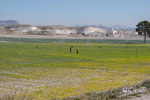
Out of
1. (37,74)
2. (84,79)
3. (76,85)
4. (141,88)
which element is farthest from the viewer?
(37,74)

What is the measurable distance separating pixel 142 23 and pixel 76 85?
88057 millimetres

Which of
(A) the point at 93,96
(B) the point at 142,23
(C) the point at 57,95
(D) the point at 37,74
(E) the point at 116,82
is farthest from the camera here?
(B) the point at 142,23

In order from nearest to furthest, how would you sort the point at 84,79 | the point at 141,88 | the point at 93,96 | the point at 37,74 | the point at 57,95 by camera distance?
the point at 93,96
the point at 141,88
the point at 57,95
the point at 84,79
the point at 37,74

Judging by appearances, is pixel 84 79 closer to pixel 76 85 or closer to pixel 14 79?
pixel 76 85

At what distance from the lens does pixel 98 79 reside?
19281 mm

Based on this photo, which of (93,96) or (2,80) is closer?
(93,96)

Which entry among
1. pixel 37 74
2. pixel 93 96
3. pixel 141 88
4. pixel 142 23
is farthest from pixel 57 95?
pixel 142 23

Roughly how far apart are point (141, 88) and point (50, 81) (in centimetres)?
700

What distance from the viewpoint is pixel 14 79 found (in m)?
18.6

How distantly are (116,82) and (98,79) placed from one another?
1.69 meters

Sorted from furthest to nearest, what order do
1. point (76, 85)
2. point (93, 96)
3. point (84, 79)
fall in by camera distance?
1. point (84, 79)
2. point (76, 85)
3. point (93, 96)

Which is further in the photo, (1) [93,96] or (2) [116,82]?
(2) [116,82]

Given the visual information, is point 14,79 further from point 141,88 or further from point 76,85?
point 141,88

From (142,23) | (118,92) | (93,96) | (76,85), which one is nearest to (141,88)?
(118,92)
